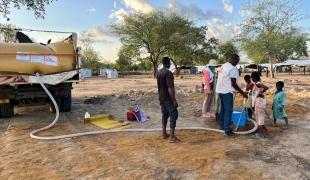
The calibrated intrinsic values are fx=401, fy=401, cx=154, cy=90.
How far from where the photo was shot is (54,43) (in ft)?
38.9

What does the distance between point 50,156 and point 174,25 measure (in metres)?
48.3

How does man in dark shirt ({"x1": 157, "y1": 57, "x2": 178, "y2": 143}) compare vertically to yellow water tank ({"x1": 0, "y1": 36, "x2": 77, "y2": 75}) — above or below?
below

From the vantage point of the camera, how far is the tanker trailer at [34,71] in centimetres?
1088

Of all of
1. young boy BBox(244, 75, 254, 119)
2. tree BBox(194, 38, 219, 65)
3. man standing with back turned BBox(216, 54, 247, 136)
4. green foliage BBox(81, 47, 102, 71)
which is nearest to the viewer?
man standing with back turned BBox(216, 54, 247, 136)

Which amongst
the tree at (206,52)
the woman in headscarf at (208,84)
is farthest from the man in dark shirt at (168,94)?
the tree at (206,52)

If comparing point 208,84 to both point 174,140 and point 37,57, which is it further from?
point 37,57

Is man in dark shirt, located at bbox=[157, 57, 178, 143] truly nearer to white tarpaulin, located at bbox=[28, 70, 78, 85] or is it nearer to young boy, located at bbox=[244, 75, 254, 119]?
young boy, located at bbox=[244, 75, 254, 119]

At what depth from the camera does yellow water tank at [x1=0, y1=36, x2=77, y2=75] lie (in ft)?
35.6

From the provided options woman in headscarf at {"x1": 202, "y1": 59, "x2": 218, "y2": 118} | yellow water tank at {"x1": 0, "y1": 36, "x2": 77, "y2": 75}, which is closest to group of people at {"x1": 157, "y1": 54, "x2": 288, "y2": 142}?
woman in headscarf at {"x1": 202, "y1": 59, "x2": 218, "y2": 118}

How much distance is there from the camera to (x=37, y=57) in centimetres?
1119

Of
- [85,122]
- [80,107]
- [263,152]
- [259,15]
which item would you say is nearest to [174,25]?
[259,15]

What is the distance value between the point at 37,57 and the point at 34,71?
15.8 inches

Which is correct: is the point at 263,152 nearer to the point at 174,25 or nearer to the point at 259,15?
the point at 259,15

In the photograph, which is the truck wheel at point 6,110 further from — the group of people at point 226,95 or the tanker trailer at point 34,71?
the group of people at point 226,95
